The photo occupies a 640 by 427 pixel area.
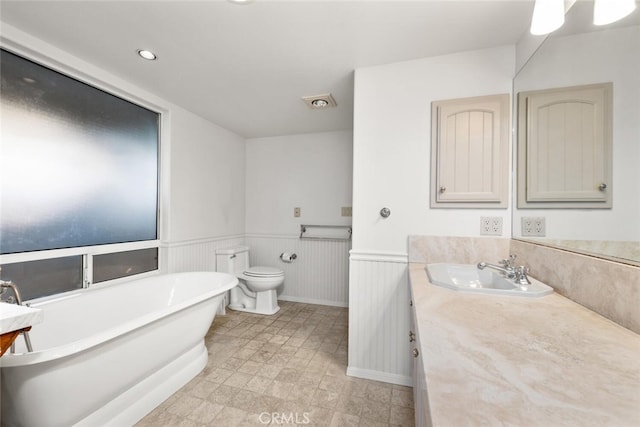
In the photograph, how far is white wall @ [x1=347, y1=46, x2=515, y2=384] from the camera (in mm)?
1639

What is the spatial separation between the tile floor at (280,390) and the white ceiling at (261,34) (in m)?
2.10

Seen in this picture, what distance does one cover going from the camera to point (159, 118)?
2.40 meters

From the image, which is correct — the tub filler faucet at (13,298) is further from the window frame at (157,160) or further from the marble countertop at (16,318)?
the marble countertop at (16,318)

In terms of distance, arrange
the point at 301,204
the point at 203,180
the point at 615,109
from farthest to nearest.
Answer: the point at 301,204
the point at 203,180
the point at 615,109

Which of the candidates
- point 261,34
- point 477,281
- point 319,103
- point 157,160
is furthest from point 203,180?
point 477,281

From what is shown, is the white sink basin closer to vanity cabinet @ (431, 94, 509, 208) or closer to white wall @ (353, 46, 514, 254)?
white wall @ (353, 46, 514, 254)

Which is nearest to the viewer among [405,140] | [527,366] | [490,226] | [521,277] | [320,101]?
[527,366]

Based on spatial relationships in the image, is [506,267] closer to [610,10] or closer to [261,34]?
[610,10]

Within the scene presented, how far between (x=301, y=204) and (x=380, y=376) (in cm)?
217

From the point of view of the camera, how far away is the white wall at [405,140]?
1.59 metres

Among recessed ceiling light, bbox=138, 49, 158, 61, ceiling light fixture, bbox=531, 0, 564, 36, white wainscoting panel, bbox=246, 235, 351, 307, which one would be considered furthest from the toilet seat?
ceiling light fixture, bbox=531, 0, 564, 36

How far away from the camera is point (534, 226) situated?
1364 mm

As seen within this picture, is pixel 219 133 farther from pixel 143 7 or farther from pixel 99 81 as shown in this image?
pixel 143 7

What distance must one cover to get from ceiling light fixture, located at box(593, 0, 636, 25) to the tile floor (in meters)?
1.99
